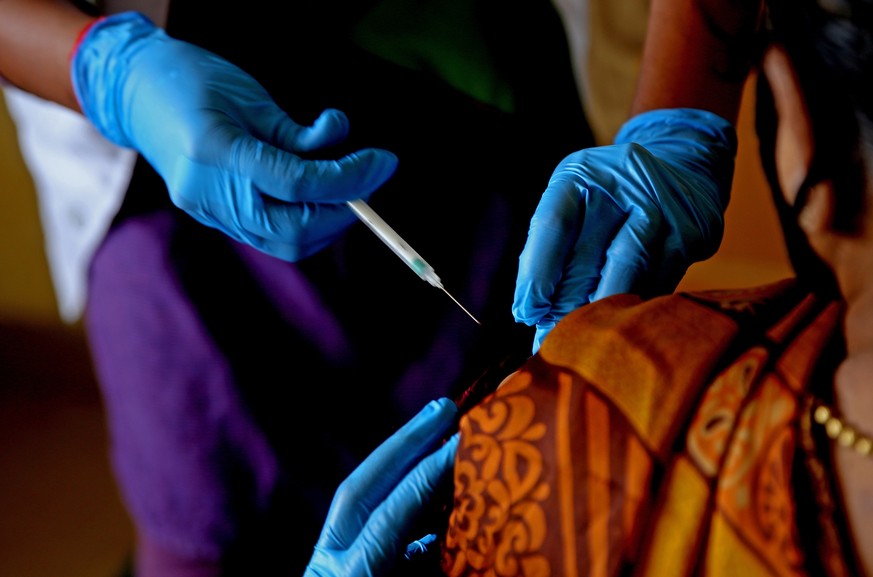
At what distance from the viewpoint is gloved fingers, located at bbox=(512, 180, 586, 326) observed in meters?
0.52

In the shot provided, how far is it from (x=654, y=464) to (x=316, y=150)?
0.42m

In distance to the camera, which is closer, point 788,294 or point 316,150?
point 788,294

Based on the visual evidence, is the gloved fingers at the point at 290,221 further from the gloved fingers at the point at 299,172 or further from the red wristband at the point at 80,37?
the red wristband at the point at 80,37

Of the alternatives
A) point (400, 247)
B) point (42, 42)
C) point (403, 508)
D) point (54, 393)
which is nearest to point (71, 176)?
point (42, 42)

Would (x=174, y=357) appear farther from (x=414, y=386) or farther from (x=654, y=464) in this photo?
(x=654, y=464)

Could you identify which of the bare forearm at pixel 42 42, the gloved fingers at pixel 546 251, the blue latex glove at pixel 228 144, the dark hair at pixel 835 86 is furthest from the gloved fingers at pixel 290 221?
the dark hair at pixel 835 86

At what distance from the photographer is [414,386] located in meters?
0.67

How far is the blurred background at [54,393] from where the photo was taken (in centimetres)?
80

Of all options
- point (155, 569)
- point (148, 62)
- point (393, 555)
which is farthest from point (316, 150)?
point (155, 569)

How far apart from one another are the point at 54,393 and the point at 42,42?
1.77 feet

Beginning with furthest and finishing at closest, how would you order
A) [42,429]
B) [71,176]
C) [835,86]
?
[42,429], [71,176], [835,86]

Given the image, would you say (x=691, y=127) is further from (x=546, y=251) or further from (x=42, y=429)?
(x=42, y=429)

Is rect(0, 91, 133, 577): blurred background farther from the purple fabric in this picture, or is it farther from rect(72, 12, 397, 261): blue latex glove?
rect(72, 12, 397, 261): blue latex glove

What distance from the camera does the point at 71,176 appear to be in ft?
2.75
